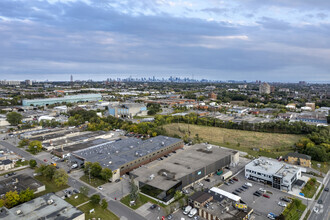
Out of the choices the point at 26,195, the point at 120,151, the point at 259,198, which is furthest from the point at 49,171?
the point at 259,198

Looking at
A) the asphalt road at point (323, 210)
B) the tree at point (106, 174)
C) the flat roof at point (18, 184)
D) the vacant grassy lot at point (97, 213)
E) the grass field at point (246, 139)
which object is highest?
the tree at point (106, 174)

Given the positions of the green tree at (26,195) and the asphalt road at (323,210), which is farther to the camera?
the green tree at (26,195)

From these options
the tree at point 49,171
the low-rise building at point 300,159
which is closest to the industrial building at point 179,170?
the low-rise building at point 300,159

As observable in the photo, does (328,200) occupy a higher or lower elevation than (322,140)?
lower

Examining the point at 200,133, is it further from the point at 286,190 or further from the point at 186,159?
the point at 286,190

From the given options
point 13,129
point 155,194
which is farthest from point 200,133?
point 13,129

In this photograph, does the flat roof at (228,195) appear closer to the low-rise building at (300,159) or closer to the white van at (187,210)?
the white van at (187,210)
